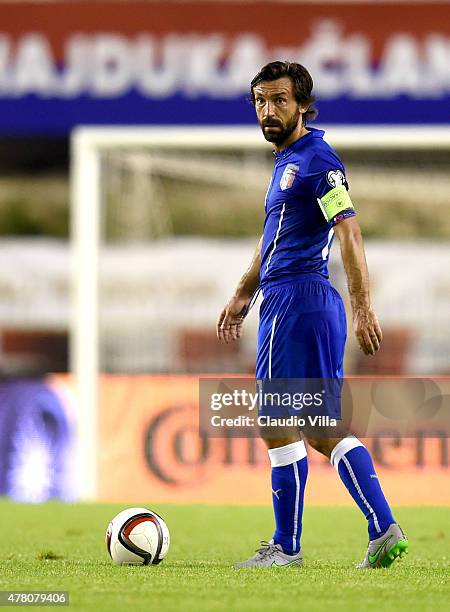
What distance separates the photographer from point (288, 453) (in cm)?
573

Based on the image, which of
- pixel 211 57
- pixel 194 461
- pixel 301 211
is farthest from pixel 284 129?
pixel 194 461

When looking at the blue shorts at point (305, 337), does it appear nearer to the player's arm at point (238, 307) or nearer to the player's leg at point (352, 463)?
the player's leg at point (352, 463)

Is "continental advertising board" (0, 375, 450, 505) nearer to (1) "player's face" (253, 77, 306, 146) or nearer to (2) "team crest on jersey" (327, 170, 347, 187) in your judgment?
(1) "player's face" (253, 77, 306, 146)

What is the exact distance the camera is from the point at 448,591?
5004 mm

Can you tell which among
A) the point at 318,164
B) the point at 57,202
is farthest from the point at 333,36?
the point at 318,164

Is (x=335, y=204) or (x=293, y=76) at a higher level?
(x=293, y=76)

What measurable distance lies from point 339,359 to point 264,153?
20.4ft

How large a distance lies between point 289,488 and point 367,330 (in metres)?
0.82

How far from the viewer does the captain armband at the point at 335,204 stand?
5.54 metres

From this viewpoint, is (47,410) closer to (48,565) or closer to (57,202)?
(57,202)

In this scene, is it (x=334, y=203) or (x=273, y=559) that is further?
(x=273, y=559)

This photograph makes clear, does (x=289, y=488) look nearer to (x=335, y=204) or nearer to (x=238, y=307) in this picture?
(x=238, y=307)

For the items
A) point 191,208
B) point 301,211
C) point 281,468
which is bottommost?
point 281,468

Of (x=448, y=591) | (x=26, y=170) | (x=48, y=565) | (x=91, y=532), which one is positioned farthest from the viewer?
(x=26, y=170)
